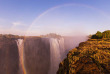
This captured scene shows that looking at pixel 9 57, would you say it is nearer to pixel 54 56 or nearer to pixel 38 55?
pixel 38 55

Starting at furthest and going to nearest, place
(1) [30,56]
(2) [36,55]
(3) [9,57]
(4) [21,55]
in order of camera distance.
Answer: (2) [36,55] < (1) [30,56] < (4) [21,55] < (3) [9,57]

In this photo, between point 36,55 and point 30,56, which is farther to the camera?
point 36,55

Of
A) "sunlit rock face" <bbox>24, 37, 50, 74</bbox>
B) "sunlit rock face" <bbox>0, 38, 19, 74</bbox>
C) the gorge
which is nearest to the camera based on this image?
"sunlit rock face" <bbox>0, 38, 19, 74</bbox>

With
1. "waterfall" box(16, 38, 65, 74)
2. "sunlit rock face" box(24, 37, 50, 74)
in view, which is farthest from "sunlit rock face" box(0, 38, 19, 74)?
"sunlit rock face" box(24, 37, 50, 74)

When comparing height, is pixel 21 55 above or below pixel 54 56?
above

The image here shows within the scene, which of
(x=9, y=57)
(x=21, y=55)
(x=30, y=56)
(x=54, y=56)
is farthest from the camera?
(x=54, y=56)

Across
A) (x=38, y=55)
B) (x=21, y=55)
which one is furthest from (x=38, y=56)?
(x=21, y=55)

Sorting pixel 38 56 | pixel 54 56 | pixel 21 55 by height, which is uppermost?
pixel 21 55

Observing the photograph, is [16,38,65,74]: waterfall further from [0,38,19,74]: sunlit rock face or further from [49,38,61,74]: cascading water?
[0,38,19,74]: sunlit rock face
